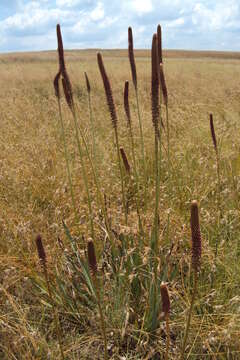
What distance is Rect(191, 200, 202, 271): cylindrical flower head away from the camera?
0.90 m

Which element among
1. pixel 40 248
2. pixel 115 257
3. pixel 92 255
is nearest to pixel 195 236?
pixel 92 255

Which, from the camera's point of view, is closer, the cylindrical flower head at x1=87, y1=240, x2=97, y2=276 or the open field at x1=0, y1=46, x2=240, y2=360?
the cylindrical flower head at x1=87, y1=240, x2=97, y2=276

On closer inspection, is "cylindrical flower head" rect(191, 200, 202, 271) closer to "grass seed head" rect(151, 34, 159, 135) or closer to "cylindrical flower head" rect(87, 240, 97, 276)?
"cylindrical flower head" rect(87, 240, 97, 276)

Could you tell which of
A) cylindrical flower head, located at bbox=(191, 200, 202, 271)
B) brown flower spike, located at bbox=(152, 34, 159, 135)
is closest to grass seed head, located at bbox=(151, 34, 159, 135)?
brown flower spike, located at bbox=(152, 34, 159, 135)

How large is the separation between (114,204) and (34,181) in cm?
80

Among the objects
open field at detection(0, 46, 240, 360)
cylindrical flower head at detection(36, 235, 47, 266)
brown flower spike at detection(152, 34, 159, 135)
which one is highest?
brown flower spike at detection(152, 34, 159, 135)

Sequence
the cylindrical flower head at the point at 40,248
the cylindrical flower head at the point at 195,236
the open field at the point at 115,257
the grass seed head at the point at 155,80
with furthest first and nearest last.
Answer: the open field at the point at 115,257, the grass seed head at the point at 155,80, the cylindrical flower head at the point at 40,248, the cylindrical flower head at the point at 195,236

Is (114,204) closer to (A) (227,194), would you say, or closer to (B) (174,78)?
(A) (227,194)

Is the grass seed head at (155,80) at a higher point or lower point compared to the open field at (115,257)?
higher

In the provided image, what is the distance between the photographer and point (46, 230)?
2.29 m

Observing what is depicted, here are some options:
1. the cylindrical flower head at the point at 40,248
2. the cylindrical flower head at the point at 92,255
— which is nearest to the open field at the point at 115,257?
the cylindrical flower head at the point at 40,248

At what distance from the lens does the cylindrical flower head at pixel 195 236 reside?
898 millimetres

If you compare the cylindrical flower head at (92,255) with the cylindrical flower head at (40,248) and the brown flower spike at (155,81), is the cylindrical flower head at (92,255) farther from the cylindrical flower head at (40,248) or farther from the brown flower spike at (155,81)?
the brown flower spike at (155,81)

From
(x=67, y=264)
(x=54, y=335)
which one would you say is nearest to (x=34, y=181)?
(x=67, y=264)
